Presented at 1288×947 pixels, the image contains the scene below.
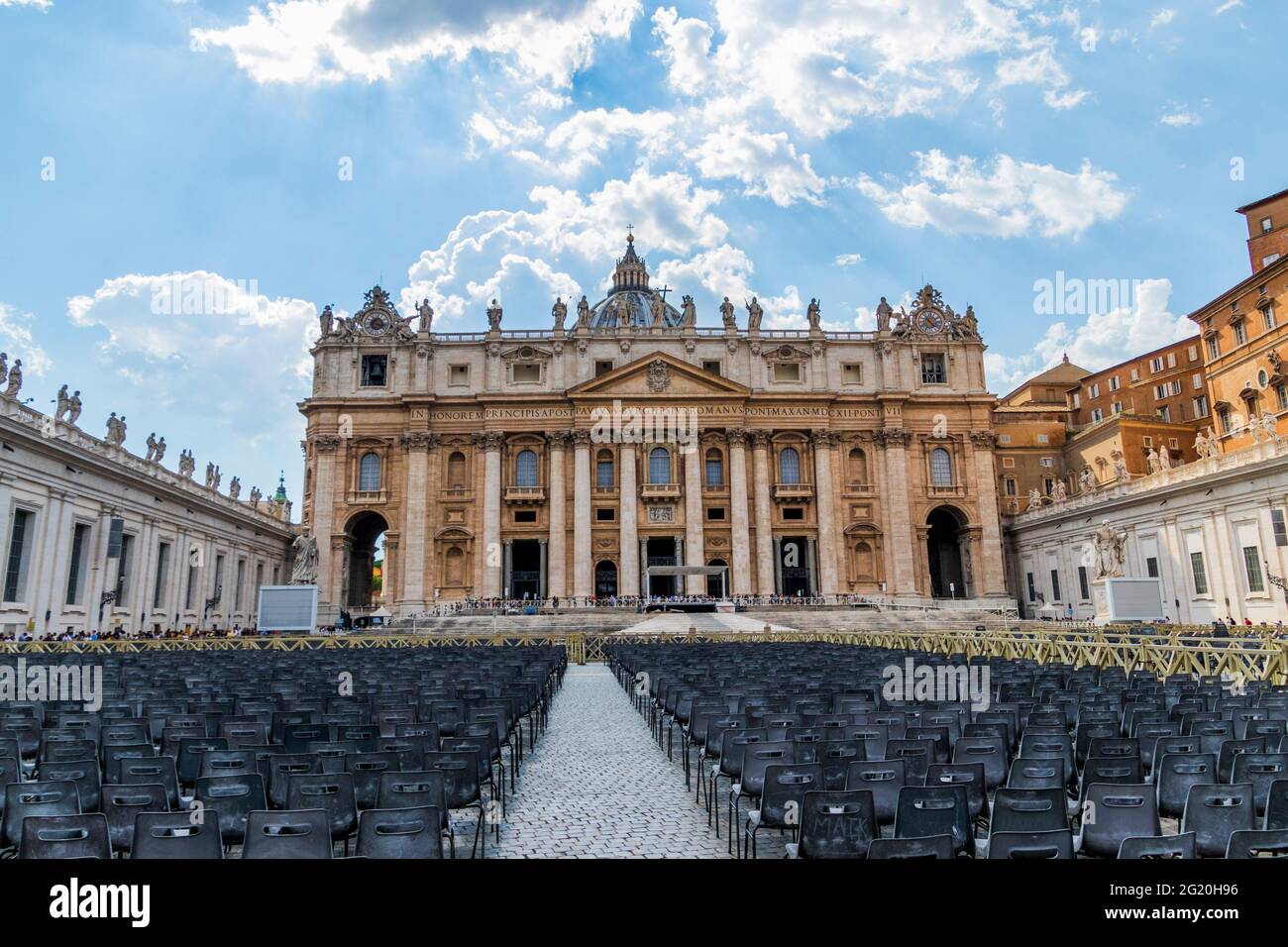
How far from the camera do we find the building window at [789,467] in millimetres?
59969

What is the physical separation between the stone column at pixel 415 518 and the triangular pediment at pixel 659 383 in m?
11.6

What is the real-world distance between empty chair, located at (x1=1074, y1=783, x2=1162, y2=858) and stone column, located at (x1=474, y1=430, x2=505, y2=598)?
51.7 meters

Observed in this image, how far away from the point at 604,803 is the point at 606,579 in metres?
49.0

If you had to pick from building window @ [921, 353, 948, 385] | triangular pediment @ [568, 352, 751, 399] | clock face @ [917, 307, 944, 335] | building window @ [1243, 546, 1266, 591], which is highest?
clock face @ [917, 307, 944, 335]

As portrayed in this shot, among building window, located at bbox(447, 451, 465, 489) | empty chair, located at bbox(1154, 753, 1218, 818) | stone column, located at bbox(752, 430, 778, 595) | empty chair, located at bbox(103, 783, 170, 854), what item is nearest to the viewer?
empty chair, located at bbox(103, 783, 170, 854)

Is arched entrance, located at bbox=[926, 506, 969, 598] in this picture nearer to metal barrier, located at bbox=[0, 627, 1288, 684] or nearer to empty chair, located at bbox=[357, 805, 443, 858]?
metal barrier, located at bbox=[0, 627, 1288, 684]

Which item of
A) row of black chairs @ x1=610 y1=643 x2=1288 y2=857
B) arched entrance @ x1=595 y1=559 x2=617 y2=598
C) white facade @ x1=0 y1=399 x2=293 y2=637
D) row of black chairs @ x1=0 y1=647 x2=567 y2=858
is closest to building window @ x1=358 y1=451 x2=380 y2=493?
white facade @ x1=0 y1=399 x2=293 y2=637

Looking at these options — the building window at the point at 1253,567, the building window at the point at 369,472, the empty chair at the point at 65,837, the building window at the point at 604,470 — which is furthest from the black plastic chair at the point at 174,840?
the building window at the point at 369,472

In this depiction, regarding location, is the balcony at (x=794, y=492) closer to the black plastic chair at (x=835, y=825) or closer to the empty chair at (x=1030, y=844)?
the black plastic chair at (x=835, y=825)

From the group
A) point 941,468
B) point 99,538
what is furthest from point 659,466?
point 99,538

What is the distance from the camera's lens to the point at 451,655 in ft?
76.0

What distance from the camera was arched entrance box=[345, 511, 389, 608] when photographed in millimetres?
60156
